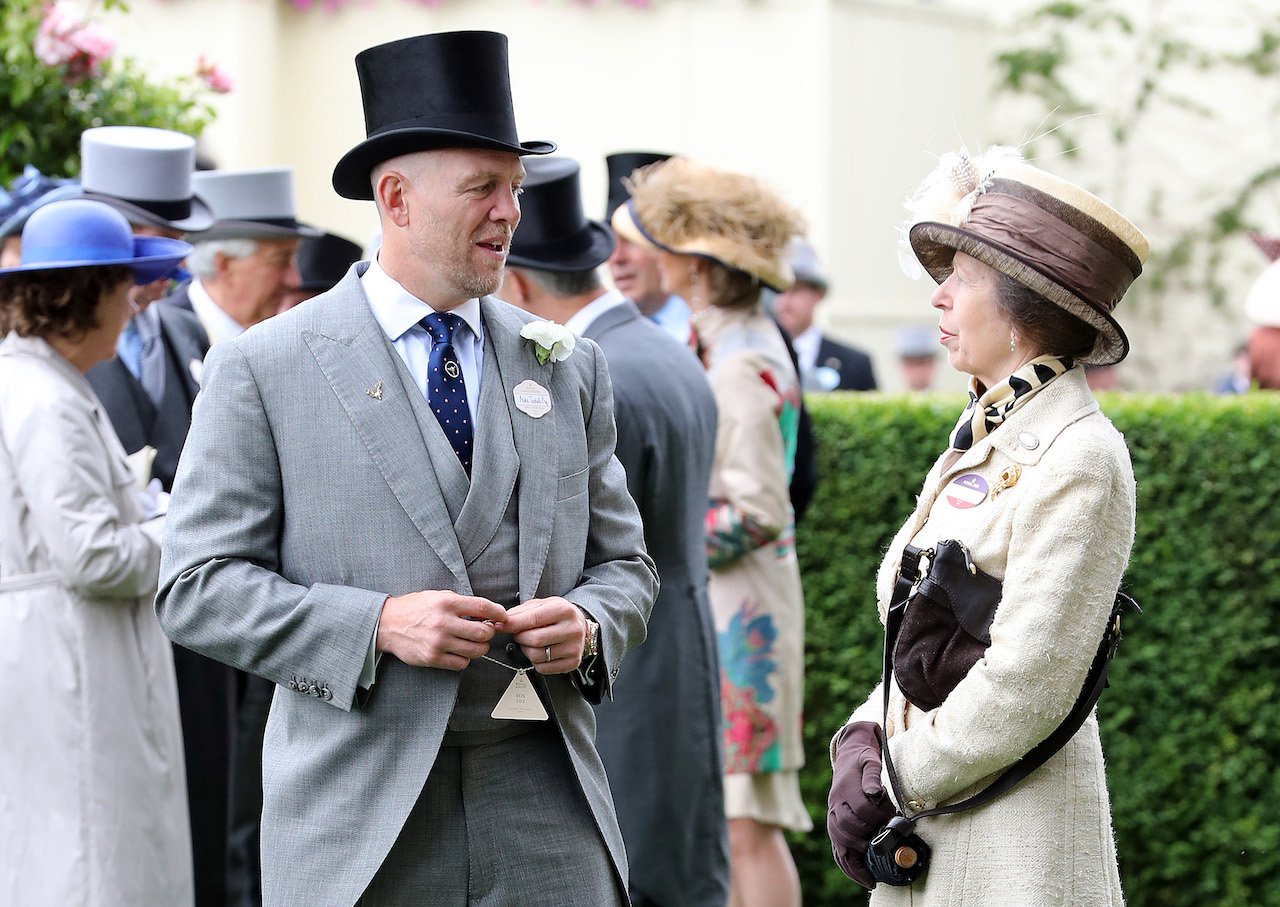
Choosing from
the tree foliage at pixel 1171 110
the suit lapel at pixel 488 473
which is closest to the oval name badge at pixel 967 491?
the suit lapel at pixel 488 473

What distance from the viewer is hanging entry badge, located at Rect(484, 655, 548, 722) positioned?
279 centimetres

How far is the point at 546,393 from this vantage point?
3.03m

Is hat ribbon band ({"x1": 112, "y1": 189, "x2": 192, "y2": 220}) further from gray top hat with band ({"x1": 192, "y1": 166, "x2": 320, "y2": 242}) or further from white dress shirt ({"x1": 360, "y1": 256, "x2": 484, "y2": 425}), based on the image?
white dress shirt ({"x1": 360, "y1": 256, "x2": 484, "y2": 425})

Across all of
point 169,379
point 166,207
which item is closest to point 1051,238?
point 169,379

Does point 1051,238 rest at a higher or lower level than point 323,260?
higher

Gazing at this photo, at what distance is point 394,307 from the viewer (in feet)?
9.74

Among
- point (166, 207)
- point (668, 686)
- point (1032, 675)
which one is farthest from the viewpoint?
point (166, 207)

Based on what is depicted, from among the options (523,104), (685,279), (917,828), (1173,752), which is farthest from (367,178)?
(523,104)

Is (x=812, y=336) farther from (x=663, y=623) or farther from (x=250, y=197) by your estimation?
(x=663, y=623)

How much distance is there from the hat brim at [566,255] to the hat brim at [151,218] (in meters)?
1.39

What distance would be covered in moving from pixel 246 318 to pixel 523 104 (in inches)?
329

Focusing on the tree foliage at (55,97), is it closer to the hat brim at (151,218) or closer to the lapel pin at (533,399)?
the hat brim at (151,218)

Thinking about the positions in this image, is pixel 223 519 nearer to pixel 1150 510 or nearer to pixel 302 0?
pixel 1150 510

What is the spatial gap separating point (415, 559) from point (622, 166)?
3.69 metres
